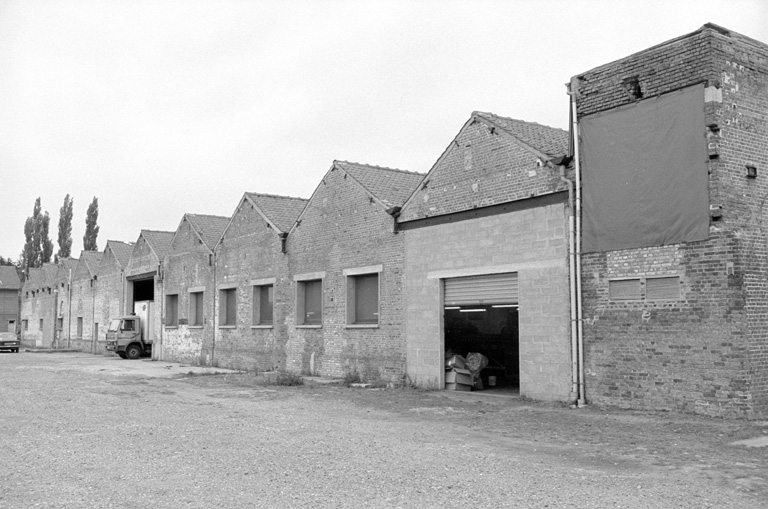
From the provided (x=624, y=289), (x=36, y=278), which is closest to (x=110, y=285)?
(x=36, y=278)

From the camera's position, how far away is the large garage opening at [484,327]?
55.6 feet

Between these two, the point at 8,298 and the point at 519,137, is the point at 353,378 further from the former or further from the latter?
the point at 8,298

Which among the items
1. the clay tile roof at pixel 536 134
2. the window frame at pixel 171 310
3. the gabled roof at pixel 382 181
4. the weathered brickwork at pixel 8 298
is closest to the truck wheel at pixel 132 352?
the window frame at pixel 171 310

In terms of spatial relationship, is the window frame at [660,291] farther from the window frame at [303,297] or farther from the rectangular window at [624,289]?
the window frame at [303,297]

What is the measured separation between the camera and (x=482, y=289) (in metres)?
17.2

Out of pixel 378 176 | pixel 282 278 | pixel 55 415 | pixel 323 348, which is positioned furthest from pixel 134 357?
pixel 55 415

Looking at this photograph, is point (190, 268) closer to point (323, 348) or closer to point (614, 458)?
point (323, 348)

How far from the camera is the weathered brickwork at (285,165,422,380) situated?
1981 centimetres

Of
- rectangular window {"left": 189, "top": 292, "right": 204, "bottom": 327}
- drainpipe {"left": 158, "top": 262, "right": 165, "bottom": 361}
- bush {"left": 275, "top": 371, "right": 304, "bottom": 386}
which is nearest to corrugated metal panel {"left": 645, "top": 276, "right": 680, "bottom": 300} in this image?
bush {"left": 275, "top": 371, "right": 304, "bottom": 386}

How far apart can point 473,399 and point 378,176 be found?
870cm

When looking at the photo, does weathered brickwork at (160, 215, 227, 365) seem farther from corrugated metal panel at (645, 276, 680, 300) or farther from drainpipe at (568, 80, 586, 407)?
corrugated metal panel at (645, 276, 680, 300)

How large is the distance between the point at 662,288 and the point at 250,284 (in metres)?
16.9

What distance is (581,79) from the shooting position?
1477cm

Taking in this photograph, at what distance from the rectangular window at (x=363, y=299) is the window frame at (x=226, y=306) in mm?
8279
